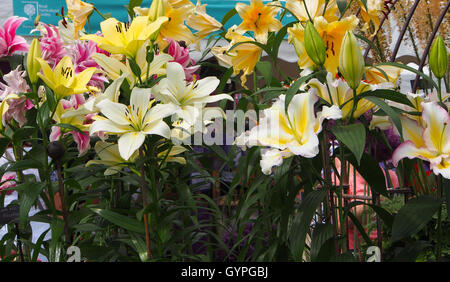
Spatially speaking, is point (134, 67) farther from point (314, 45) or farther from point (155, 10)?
point (314, 45)

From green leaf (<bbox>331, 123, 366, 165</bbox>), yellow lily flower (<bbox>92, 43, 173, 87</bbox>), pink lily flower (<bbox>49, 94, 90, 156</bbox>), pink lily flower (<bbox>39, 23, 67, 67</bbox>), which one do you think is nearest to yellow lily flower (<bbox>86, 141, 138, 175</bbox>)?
pink lily flower (<bbox>49, 94, 90, 156</bbox>)

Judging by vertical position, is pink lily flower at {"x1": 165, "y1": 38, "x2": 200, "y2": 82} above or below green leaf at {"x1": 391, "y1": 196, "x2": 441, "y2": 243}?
above

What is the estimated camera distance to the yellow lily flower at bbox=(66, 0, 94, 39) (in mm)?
879

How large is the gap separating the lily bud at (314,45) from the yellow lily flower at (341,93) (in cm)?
3

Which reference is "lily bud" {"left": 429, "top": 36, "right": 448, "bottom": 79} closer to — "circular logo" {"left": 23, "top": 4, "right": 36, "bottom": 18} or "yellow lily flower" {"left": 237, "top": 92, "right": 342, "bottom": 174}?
"yellow lily flower" {"left": 237, "top": 92, "right": 342, "bottom": 174}

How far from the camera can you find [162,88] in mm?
668

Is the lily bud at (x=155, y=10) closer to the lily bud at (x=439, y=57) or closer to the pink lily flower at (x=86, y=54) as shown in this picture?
the pink lily flower at (x=86, y=54)

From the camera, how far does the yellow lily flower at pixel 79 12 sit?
88 cm

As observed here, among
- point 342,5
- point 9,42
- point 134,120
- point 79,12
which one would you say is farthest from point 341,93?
point 9,42

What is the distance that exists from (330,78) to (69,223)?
1.56 feet

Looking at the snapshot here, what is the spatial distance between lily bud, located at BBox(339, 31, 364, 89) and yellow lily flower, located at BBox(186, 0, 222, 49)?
0.36 metres
